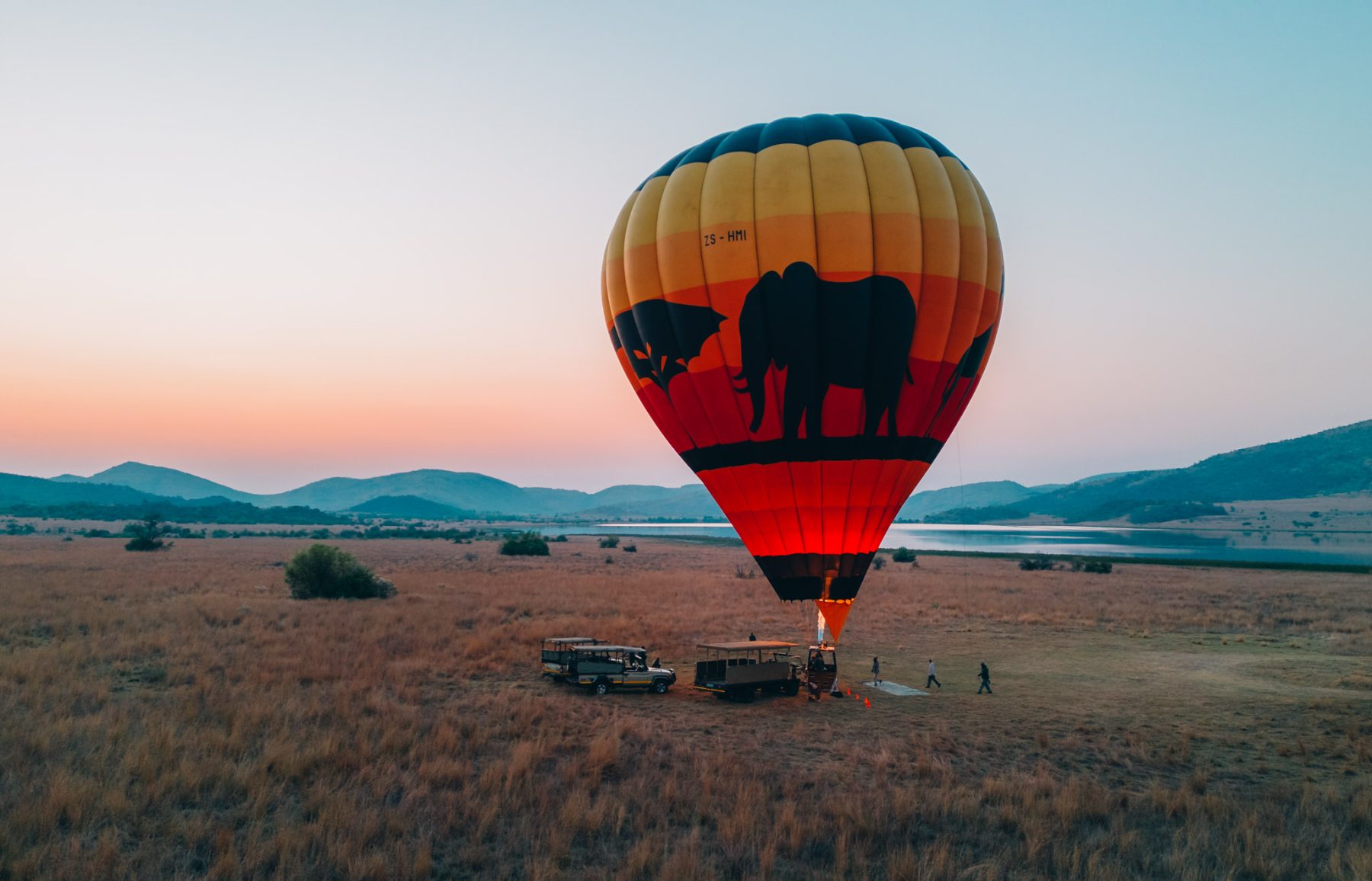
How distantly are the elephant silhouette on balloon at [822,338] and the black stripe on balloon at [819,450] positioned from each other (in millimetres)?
234

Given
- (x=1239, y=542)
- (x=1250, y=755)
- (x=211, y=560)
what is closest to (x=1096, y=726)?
(x=1250, y=755)

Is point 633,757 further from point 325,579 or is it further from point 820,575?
point 325,579

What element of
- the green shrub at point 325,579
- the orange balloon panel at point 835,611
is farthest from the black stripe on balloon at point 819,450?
the green shrub at point 325,579

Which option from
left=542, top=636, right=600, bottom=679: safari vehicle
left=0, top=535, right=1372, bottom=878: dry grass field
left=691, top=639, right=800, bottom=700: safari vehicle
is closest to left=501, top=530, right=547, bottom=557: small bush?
left=0, top=535, right=1372, bottom=878: dry grass field

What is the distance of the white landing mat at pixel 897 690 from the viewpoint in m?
18.4

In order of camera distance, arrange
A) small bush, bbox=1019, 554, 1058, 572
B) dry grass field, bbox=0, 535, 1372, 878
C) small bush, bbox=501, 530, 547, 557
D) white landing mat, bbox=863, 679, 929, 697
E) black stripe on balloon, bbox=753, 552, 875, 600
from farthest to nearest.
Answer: small bush, bbox=501, 530, 547, 557 < small bush, bbox=1019, 554, 1058, 572 < white landing mat, bbox=863, 679, 929, 697 < black stripe on balloon, bbox=753, 552, 875, 600 < dry grass field, bbox=0, 535, 1372, 878

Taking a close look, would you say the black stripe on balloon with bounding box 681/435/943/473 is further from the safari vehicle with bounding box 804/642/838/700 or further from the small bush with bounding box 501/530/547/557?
the small bush with bounding box 501/530/547/557

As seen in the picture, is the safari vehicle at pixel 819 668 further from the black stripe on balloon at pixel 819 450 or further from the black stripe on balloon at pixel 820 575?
the black stripe on balloon at pixel 819 450

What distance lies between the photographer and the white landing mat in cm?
1838

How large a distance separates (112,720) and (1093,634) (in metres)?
31.8

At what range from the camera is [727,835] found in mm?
9344

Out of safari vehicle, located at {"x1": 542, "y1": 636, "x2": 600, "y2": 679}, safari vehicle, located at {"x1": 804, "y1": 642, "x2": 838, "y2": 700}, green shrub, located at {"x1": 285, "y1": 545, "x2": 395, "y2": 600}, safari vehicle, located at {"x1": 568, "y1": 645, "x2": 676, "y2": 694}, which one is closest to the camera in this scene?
safari vehicle, located at {"x1": 804, "y1": 642, "x2": 838, "y2": 700}

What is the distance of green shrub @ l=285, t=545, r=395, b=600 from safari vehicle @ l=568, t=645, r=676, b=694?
1812 cm

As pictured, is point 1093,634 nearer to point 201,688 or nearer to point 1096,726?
point 1096,726
